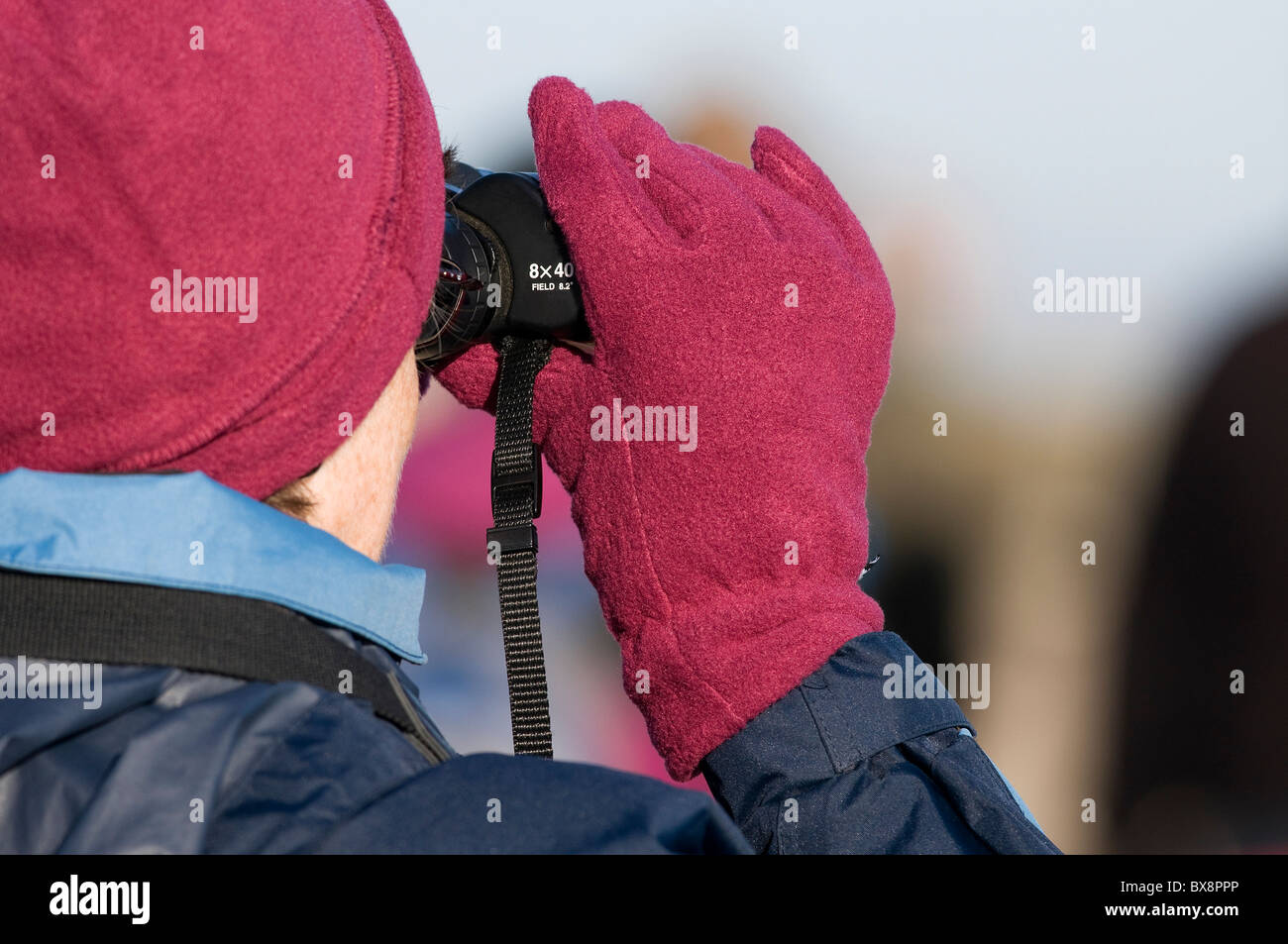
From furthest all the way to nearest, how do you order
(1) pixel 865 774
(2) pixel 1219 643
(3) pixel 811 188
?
1. (2) pixel 1219 643
2. (3) pixel 811 188
3. (1) pixel 865 774

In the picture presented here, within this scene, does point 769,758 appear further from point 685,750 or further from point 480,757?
point 480,757

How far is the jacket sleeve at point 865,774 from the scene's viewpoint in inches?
20.9

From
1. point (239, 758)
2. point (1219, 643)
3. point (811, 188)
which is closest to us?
point (239, 758)

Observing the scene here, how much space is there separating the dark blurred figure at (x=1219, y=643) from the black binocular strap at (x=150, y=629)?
1.32m

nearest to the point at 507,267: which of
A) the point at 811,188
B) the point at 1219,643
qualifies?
the point at 811,188

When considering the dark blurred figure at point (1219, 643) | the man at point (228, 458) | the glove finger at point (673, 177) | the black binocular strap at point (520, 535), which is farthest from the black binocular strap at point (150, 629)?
the dark blurred figure at point (1219, 643)

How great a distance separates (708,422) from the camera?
607 mm

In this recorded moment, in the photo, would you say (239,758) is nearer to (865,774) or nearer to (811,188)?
(865,774)

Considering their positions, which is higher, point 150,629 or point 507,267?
point 507,267

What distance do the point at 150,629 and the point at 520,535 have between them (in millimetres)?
277

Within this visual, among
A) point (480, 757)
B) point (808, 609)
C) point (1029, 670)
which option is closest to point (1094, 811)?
point (1029, 670)

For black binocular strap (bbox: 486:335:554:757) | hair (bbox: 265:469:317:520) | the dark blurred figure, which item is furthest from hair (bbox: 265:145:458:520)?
the dark blurred figure

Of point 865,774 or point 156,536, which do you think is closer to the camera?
point 156,536

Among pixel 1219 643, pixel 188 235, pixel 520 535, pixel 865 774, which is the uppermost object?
pixel 188 235
